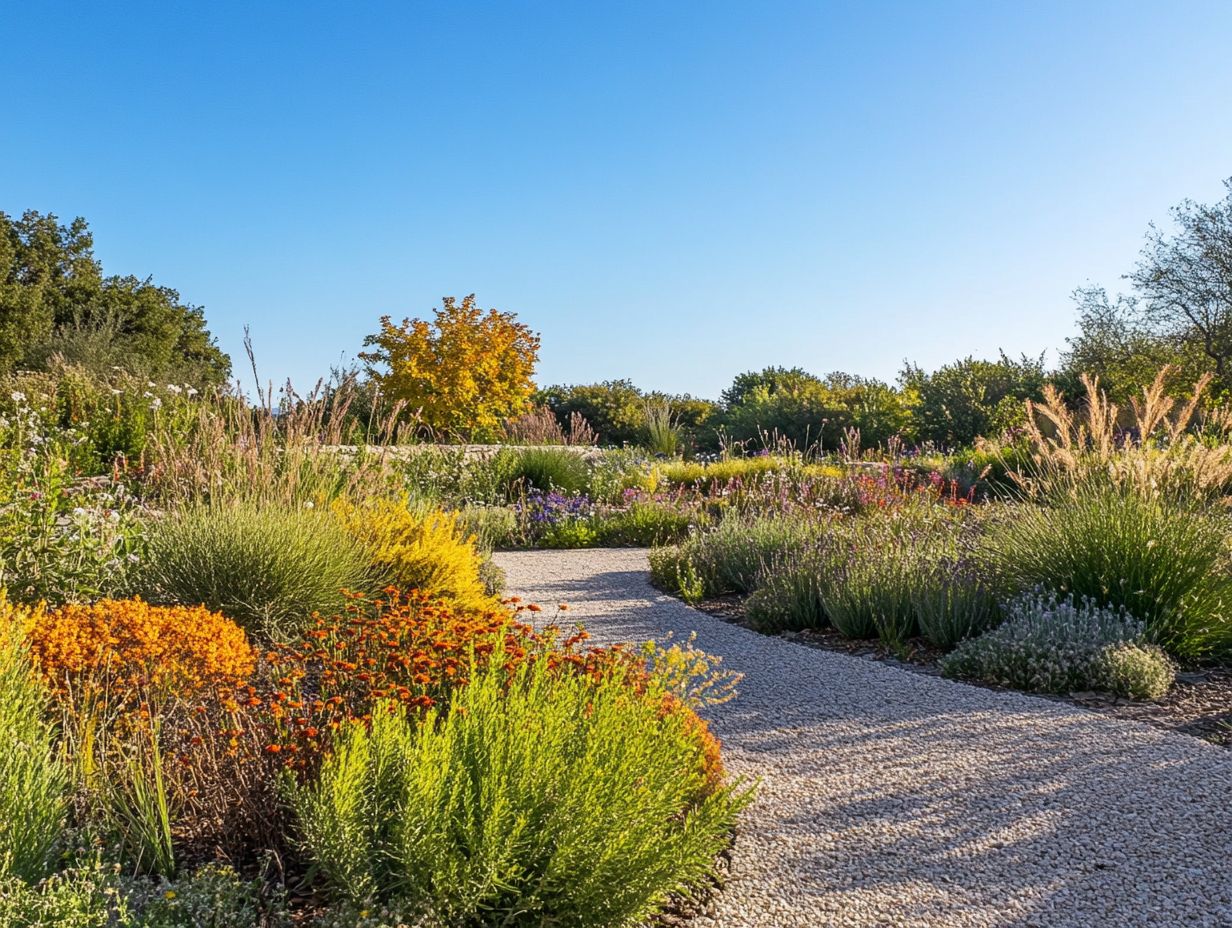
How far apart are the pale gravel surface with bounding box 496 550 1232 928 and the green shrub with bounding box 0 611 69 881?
1.79 meters

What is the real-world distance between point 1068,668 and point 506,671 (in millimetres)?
3356

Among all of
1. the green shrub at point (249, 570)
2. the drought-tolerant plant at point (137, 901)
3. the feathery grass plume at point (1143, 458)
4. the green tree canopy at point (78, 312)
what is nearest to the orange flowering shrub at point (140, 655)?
the drought-tolerant plant at point (137, 901)

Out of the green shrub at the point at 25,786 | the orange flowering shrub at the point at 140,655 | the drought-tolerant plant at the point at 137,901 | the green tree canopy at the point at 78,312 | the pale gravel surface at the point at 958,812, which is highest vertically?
the green tree canopy at the point at 78,312

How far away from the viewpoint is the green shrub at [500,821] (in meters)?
2.26

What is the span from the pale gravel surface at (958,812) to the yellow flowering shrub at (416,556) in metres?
2.01

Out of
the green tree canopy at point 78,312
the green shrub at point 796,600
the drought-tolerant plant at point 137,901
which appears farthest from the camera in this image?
the green tree canopy at point 78,312

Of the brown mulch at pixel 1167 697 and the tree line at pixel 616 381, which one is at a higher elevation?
the tree line at pixel 616 381

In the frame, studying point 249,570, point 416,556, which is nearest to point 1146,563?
point 416,556

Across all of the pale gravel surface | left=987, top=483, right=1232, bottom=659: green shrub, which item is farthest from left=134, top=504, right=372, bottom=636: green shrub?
left=987, top=483, right=1232, bottom=659: green shrub

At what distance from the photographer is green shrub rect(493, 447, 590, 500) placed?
1377 cm

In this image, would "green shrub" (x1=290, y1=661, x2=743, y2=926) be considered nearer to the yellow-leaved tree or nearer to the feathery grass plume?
the feathery grass plume

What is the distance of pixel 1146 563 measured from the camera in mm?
5723

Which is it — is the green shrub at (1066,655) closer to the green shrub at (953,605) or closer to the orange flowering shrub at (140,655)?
the green shrub at (953,605)

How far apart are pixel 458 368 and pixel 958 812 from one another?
17.5 metres
